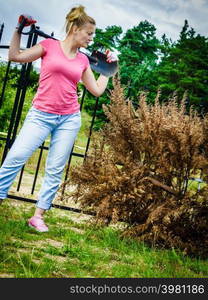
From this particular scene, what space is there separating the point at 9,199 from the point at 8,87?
481 cm

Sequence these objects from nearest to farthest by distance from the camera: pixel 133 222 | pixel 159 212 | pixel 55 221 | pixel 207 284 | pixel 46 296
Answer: pixel 46 296 < pixel 207 284 < pixel 159 212 < pixel 133 222 < pixel 55 221

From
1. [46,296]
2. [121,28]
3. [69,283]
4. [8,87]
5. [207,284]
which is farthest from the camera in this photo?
[121,28]

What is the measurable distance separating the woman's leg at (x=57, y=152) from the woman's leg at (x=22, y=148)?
0.15 meters

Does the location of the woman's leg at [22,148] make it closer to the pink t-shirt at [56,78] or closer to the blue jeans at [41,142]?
the blue jeans at [41,142]

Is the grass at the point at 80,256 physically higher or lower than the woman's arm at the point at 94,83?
lower

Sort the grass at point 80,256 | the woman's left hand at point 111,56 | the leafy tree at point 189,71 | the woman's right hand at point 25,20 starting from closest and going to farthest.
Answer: the grass at point 80,256 → the woman's right hand at point 25,20 → the woman's left hand at point 111,56 → the leafy tree at point 189,71

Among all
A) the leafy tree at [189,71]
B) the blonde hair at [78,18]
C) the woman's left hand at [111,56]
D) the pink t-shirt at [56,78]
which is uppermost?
the leafy tree at [189,71]

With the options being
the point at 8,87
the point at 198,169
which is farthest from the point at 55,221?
the point at 8,87

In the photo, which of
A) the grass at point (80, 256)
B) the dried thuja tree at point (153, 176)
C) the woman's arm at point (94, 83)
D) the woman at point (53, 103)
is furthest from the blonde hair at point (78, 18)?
the grass at point (80, 256)

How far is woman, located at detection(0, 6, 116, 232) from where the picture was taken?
3.21 m

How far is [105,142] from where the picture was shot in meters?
3.64

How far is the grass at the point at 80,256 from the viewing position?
2.42 m

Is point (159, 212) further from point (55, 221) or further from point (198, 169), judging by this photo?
point (55, 221)

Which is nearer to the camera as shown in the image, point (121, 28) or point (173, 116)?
point (173, 116)
